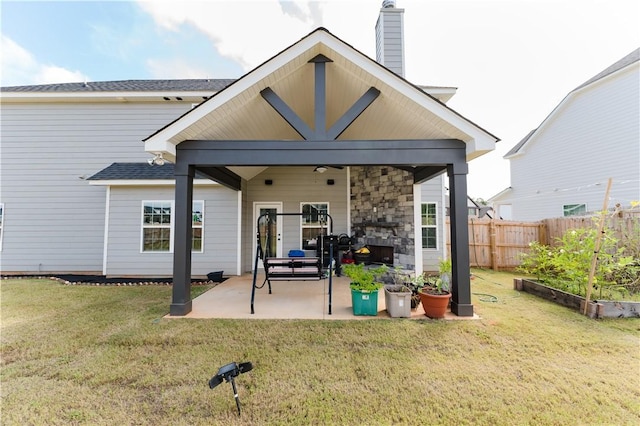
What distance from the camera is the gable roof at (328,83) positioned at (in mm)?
4027

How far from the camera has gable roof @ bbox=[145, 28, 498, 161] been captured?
4027mm

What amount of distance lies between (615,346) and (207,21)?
13237mm

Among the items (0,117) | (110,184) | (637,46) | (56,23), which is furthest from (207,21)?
(637,46)

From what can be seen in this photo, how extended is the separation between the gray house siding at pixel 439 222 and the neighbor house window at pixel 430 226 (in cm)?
9

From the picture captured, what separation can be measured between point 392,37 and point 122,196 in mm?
9462

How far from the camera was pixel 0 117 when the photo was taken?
8250mm

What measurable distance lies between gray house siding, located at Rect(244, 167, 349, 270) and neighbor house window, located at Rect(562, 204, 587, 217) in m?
9.26

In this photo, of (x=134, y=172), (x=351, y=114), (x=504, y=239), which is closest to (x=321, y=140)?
(x=351, y=114)

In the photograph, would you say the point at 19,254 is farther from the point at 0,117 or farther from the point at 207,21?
the point at 207,21

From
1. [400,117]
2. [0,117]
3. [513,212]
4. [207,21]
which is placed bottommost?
[513,212]

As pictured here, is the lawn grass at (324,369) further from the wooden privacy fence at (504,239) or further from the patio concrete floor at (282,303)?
the wooden privacy fence at (504,239)

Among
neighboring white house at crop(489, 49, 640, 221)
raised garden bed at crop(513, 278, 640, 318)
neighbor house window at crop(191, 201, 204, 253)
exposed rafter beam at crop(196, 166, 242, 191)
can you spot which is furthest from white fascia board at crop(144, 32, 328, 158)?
neighboring white house at crop(489, 49, 640, 221)

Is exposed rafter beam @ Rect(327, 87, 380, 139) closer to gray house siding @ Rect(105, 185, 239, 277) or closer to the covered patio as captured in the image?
the covered patio

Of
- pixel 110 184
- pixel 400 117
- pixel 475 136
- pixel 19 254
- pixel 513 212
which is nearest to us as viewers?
pixel 475 136
